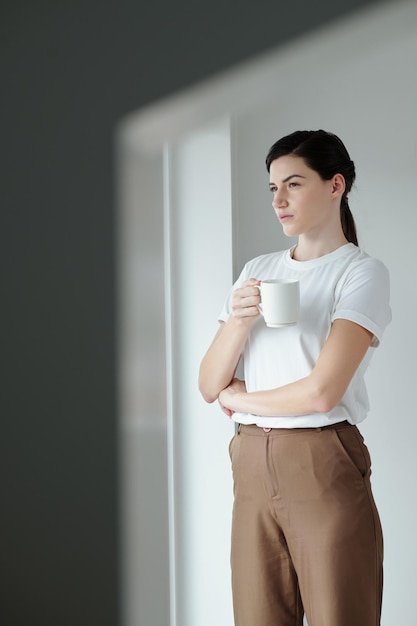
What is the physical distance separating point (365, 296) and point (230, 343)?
0.85 feet

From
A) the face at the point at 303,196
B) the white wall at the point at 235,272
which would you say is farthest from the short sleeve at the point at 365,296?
the white wall at the point at 235,272

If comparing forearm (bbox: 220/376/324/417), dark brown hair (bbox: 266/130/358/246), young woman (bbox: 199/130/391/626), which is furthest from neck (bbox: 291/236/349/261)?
forearm (bbox: 220/376/324/417)

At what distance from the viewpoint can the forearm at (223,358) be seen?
139 centimetres

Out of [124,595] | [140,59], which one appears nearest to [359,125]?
[140,59]

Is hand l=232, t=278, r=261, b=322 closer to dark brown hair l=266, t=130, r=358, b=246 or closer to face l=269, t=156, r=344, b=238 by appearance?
face l=269, t=156, r=344, b=238

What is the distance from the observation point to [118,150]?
1.37 metres

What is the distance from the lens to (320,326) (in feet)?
4.44

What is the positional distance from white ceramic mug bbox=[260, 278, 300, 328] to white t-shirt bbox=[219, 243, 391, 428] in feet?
0.27

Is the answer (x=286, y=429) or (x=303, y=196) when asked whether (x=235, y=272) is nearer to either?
(x=303, y=196)

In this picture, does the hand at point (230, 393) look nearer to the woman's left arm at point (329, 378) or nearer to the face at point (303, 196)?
the woman's left arm at point (329, 378)

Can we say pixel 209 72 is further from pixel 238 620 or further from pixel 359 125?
pixel 238 620

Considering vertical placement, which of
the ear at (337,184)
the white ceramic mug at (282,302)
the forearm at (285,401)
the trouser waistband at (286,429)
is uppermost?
the ear at (337,184)

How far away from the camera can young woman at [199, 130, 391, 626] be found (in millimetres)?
1281

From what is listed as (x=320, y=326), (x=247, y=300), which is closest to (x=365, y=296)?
(x=320, y=326)
